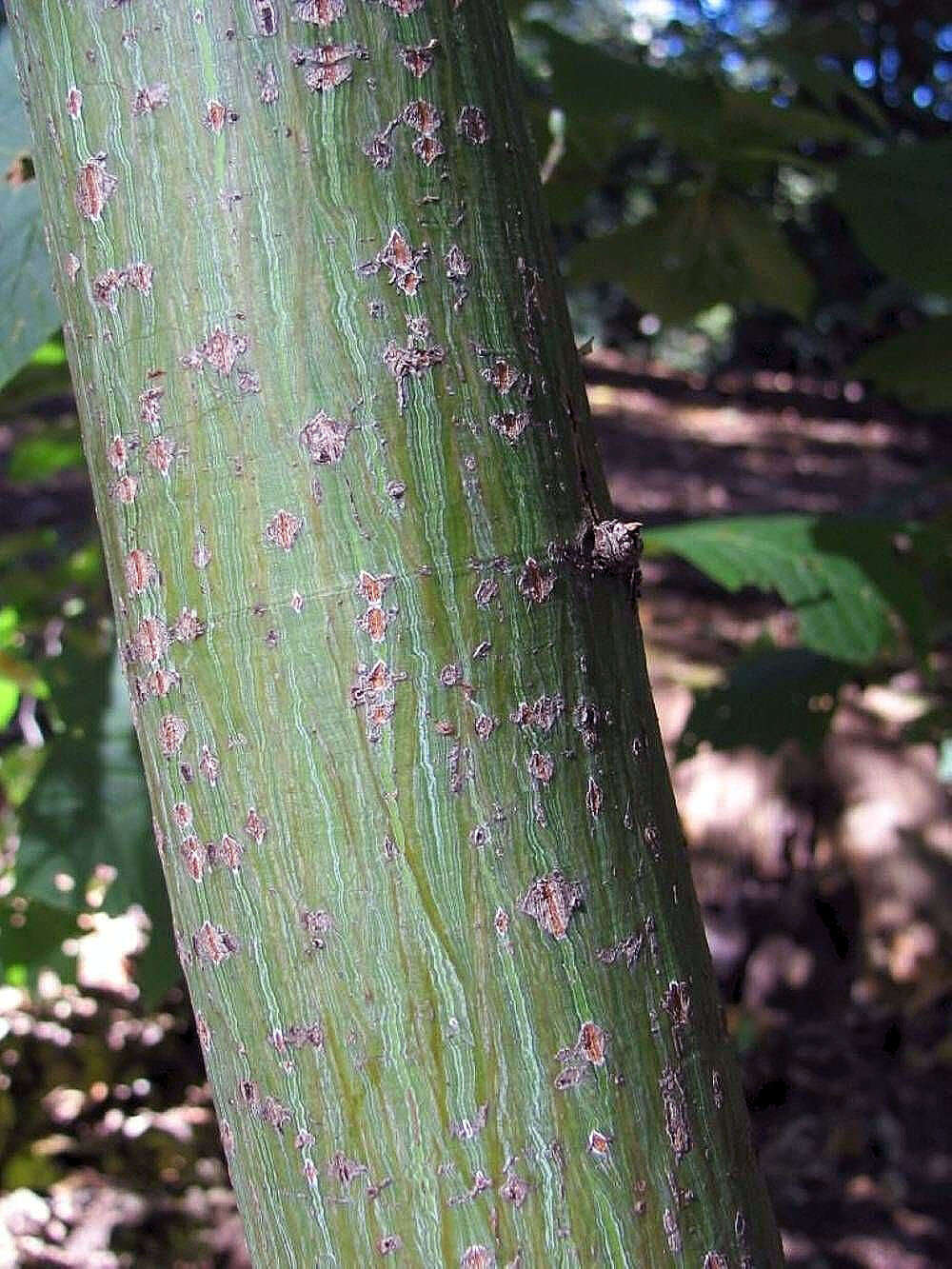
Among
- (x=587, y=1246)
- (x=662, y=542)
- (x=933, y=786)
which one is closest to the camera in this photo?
(x=587, y=1246)

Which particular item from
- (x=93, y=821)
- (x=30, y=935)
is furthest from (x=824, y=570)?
(x=30, y=935)

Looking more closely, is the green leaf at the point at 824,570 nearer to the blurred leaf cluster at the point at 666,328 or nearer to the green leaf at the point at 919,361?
the blurred leaf cluster at the point at 666,328

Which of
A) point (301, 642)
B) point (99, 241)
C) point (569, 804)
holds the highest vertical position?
point (99, 241)

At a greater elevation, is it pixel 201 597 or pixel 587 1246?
pixel 201 597

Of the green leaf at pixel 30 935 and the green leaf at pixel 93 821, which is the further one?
the green leaf at pixel 30 935

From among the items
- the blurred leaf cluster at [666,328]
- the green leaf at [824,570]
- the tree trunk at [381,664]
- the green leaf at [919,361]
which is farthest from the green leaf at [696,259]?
the tree trunk at [381,664]

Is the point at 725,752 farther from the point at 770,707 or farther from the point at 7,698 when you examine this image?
the point at 7,698

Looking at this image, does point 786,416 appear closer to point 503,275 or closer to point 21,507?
point 21,507

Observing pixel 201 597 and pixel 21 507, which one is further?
pixel 21 507

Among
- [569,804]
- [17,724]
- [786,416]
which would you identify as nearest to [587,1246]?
[569,804]
